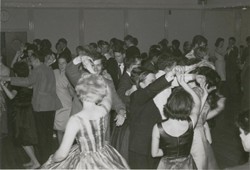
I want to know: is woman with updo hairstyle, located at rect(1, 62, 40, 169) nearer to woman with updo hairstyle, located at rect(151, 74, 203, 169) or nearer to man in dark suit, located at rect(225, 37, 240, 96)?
woman with updo hairstyle, located at rect(151, 74, 203, 169)

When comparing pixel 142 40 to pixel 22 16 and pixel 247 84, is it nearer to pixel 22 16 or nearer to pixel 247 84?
pixel 22 16

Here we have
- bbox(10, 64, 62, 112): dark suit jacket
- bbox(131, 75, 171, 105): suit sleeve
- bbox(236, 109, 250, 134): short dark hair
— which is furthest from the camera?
bbox(10, 64, 62, 112): dark suit jacket

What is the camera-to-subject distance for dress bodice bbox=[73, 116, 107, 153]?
9.47ft

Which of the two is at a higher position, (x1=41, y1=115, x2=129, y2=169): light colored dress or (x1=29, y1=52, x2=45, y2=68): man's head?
(x1=29, y1=52, x2=45, y2=68): man's head

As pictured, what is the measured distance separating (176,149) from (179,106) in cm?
31

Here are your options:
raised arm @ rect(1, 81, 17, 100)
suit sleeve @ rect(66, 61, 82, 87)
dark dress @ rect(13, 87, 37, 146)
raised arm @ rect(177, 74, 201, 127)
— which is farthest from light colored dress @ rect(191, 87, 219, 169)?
raised arm @ rect(1, 81, 17, 100)

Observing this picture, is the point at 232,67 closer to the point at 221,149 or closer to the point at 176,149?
the point at 221,149

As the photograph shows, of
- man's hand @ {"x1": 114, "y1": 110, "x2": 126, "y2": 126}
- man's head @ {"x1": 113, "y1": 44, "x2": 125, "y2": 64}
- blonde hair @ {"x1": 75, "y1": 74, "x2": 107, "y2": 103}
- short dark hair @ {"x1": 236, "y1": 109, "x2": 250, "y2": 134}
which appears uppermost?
man's head @ {"x1": 113, "y1": 44, "x2": 125, "y2": 64}

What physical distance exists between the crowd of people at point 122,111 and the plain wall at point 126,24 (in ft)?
17.9

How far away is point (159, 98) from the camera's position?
3.87 m

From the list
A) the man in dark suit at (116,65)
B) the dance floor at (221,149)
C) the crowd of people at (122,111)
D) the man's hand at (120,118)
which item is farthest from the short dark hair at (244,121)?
the man in dark suit at (116,65)

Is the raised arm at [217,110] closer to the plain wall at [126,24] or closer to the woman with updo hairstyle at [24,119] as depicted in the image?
the woman with updo hairstyle at [24,119]

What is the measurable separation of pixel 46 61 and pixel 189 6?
734 centimetres

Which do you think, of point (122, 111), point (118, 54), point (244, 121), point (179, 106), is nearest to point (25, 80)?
point (122, 111)
